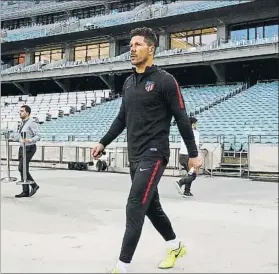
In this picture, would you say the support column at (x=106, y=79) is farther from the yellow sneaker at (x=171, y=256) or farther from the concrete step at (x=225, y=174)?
the yellow sneaker at (x=171, y=256)

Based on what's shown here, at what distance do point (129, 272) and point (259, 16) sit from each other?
26.1 m

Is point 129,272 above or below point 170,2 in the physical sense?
below

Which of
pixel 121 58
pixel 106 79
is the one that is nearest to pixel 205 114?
pixel 121 58

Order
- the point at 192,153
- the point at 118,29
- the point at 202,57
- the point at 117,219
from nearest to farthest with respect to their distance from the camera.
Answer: the point at 192,153
the point at 117,219
the point at 202,57
the point at 118,29

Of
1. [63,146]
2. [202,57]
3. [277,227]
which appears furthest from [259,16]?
[277,227]

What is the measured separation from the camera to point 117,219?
18.8 ft

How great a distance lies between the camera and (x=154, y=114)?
11.1 ft

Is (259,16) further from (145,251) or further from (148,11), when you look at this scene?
(145,251)

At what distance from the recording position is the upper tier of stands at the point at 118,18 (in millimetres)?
30202

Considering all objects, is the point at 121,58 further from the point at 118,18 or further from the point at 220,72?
the point at 118,18

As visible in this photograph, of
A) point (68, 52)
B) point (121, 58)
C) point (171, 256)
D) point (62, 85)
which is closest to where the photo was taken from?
point (171, 256)

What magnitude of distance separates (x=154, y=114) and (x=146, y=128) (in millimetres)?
126

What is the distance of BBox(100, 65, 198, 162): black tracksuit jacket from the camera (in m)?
3.34

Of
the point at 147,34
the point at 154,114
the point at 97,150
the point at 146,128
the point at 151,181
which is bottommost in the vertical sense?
the point at 151,181
